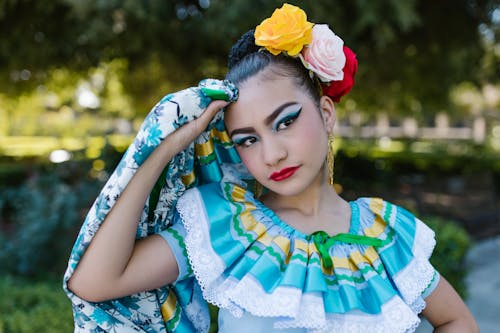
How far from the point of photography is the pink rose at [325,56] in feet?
4.68

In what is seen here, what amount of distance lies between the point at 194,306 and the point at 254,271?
272 millimetres

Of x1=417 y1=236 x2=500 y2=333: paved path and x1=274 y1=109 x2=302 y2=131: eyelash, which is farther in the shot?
x1=417 y1=236 x2=500 y2=333: paved path

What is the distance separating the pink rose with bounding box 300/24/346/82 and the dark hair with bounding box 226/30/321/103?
0.03m

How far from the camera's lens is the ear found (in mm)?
1516

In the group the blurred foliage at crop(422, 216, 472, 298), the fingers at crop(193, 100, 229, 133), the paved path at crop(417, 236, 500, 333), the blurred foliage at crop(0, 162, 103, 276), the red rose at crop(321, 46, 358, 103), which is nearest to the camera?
the fingers at crop(193, 100, 229, 133)

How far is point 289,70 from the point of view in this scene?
1445mm

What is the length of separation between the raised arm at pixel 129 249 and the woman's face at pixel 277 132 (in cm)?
12

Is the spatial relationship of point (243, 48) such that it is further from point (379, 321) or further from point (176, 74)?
point (176, 74)

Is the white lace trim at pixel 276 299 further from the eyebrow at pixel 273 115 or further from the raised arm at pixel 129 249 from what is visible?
the eyebrow at pixel 273 115

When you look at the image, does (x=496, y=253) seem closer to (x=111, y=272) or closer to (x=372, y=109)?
(x=372, y=109)

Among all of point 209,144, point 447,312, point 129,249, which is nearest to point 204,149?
point 209,144

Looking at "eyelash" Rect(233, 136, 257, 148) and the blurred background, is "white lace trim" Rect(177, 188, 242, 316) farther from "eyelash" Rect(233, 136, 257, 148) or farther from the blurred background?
the blurred background

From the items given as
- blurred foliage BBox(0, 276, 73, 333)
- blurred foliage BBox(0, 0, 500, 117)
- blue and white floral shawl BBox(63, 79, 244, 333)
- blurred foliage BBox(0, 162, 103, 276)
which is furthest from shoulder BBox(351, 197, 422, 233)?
blurred foliage BBox(0, 162, 103, 276)

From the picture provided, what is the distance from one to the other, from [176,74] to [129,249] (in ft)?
23.0
